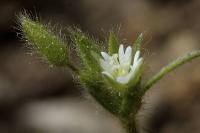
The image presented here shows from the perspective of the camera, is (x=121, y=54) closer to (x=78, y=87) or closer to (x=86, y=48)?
(x=86, y=48)

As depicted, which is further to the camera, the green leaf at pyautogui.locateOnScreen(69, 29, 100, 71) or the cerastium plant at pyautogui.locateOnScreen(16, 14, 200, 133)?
the green leaf at pyautogui.locateOnScreen(69, 29, 100, 71)

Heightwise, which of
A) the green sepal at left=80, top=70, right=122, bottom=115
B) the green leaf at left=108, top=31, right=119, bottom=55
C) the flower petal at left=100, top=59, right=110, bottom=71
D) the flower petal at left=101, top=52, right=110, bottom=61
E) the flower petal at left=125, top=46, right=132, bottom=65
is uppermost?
the green leaf at left=108, top=31, right=119, bottom=55

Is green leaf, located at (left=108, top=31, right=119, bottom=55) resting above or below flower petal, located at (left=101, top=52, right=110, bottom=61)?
above

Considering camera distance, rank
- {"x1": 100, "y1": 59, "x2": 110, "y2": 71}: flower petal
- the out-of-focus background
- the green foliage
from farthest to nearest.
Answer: the out-of-focus background, the green foliage, {"x1": 100, "y1": 59, "x2": 110, "y2": 71}: flower petal

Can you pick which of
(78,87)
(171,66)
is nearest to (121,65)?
(171,66)

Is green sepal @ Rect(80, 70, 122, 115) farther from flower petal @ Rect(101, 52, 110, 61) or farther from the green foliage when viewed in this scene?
the green foliage

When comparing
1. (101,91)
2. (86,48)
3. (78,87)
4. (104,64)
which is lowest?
(101,91)

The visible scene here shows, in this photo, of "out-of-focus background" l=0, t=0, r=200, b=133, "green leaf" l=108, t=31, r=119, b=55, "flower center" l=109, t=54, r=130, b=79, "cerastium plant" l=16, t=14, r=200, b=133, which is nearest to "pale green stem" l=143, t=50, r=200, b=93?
"cerastium plant" l=16, t=14, r=200, b=133

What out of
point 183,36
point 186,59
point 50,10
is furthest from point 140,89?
point 50,10

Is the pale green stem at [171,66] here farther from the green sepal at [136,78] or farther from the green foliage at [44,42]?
the green foliage at [44,42]
